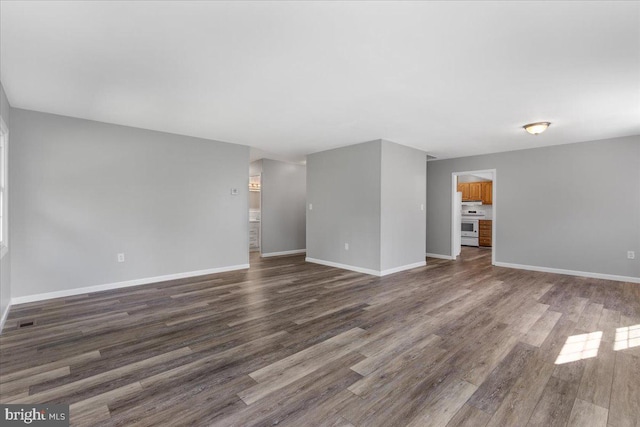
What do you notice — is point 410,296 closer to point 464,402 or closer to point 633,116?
point 464,402

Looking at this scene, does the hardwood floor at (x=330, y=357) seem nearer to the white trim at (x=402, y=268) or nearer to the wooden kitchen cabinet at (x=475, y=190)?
the white trim at (x=402, y=268)

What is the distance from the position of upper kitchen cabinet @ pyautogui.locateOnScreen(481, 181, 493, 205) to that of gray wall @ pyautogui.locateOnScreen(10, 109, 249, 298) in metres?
7.58

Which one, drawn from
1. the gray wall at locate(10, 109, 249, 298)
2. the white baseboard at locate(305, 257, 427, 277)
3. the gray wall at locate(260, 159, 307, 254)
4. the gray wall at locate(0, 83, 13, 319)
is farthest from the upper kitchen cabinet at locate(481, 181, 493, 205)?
the gray wall at locate(0, 83, 13, 319)

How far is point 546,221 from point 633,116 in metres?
2.30

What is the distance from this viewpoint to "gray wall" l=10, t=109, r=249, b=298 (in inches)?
141

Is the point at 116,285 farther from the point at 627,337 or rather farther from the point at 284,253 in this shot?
the point at 627,337

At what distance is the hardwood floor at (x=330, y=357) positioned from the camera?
167cm

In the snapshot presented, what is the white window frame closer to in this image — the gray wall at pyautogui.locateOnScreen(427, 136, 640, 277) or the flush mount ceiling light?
the flush mount ceiling light

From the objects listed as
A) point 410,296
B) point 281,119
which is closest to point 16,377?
point 281,119

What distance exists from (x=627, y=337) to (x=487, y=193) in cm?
706

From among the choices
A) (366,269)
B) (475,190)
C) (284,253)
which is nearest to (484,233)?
(475,190)

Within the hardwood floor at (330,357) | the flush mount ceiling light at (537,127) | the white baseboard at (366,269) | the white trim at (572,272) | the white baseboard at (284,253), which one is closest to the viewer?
the hardwood floor at (330,357)

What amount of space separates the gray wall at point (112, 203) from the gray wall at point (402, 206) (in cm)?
273

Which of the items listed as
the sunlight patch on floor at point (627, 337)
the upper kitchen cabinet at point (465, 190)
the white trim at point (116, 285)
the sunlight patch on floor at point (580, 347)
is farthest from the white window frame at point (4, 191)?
the upper kitchen cabinet at point (465, 190)
